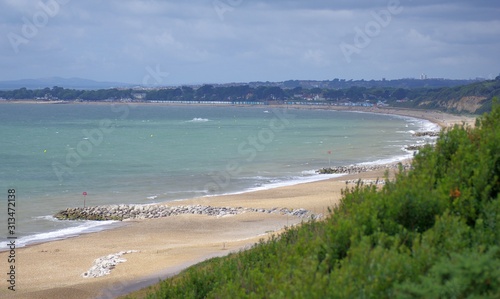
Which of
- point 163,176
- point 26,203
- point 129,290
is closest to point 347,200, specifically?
point 129,290

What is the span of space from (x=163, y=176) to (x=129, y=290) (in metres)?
28.9

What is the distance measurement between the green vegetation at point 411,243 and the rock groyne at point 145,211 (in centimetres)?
2107

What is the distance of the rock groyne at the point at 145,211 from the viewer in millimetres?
32281

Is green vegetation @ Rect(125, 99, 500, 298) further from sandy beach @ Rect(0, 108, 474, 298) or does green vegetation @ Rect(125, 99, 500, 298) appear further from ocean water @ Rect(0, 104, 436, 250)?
ocean water @ Rect(0, 104, 436, 250)

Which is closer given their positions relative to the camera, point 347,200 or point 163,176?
point 347,200

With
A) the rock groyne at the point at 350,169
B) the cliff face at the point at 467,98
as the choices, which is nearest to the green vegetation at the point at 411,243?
the rock groyne at the point at 350,169

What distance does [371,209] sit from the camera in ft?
27.8

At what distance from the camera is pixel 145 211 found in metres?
33.4

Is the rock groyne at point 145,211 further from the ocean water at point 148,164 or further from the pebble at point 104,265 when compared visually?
the pebble at point 104,265

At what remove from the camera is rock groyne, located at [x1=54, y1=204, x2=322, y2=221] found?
106 feet

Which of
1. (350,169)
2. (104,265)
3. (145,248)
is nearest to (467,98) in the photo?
(350,169)

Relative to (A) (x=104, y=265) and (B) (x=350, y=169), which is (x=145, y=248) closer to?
(A) (x=104, y=265)

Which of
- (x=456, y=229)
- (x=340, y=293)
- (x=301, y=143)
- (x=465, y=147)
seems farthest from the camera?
(x=301, y=143)

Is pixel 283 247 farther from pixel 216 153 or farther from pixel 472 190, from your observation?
pixel 216 153
